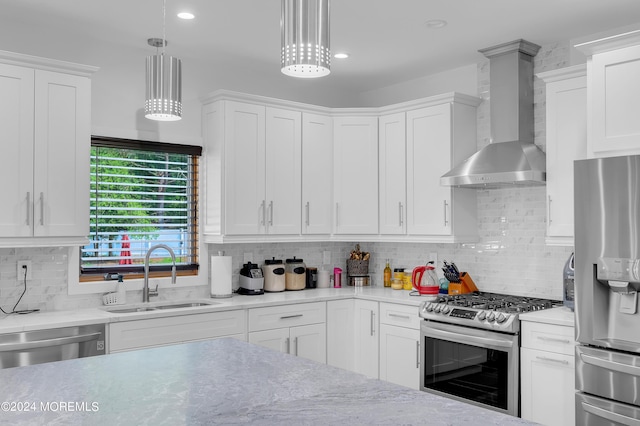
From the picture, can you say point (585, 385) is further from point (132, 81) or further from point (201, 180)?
point (132, 81)

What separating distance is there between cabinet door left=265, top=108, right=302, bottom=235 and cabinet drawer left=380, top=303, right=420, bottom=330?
3.11 feet

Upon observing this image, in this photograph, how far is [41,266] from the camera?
152 inches

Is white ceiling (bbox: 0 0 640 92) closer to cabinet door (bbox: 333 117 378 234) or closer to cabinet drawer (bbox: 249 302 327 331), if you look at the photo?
cabinet door (bbox: 333 117 378 234)

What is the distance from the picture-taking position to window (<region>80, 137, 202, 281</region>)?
4.17m

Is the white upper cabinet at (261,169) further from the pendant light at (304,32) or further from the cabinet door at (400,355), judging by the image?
the pendant light at (304,32)

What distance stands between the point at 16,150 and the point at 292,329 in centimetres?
220

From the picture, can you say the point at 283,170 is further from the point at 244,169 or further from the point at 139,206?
the point at 139,206

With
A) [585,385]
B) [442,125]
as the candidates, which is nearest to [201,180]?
[442,125]

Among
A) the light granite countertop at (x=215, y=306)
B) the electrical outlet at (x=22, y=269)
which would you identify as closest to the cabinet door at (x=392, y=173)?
the light granite countertop at (x=215, y=306)

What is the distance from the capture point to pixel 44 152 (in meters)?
3.53

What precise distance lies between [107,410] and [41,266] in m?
2.56

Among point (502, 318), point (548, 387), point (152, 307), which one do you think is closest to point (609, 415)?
point (548, 387)

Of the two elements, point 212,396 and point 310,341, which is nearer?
point 212,396

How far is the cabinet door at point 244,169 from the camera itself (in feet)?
14.6
